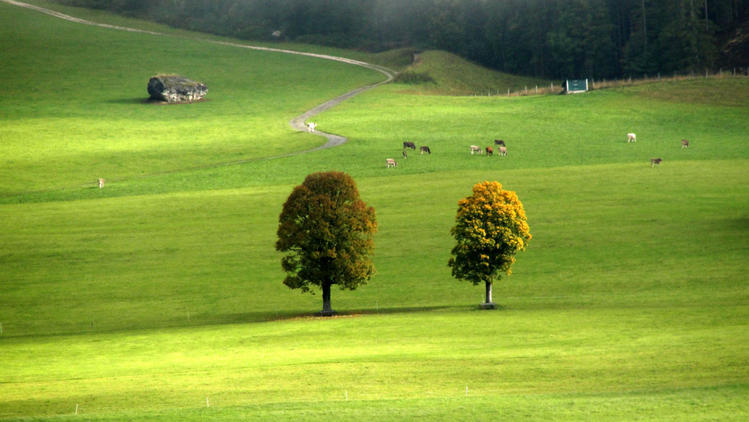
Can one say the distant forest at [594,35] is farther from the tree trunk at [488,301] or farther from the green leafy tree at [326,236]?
the green leafy tree at [326,236]

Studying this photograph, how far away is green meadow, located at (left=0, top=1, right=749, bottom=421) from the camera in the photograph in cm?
2861

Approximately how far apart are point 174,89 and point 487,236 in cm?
9862

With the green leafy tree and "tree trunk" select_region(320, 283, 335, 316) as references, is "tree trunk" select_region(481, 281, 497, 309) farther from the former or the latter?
"tree trunk" select_region(320, 283, 335, 316)

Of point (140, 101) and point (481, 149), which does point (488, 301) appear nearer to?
point (481, 149)

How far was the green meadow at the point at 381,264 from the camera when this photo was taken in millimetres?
28609

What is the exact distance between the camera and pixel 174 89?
138 metres

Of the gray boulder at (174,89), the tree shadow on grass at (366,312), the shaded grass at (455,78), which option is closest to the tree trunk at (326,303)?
the tree shadow on grass at (366,312)

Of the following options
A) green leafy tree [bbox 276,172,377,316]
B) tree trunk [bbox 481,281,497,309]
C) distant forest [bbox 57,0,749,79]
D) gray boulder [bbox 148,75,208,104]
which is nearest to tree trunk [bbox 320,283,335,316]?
green leafy tree [bbox 276,172,377,316]

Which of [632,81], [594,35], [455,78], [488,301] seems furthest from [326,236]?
[594,35]

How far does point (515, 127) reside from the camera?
366 ft

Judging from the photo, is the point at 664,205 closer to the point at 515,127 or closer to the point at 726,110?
the point at 515,127

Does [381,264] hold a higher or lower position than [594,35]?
lower

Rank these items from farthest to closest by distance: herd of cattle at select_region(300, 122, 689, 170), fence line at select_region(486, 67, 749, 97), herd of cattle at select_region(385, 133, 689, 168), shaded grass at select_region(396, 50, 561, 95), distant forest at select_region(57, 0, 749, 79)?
1. distant forest at select_region(57, 0, 749, 79)
2. shaded grass at select_region(396, 50, 561, 95)
3. fence line at select_region(486, 67, 749, 97)
4. herd of cattle at select_region(385, 133, 689, 168)
5. herd of cattle at select_region(300, 122, 689, 170)

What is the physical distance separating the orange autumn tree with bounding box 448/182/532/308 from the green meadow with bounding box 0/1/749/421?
2.24 metres
